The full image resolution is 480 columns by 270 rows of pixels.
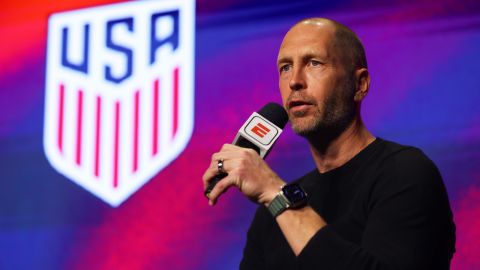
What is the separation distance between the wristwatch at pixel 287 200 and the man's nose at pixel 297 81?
1.30 ft

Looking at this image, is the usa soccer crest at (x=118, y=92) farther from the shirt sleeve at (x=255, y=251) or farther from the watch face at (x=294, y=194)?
the watch face at (x=294, y=194)

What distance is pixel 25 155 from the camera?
9.82 ft

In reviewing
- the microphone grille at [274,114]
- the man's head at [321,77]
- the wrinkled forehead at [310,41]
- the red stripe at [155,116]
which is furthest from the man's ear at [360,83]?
the red stripe at [155,116]

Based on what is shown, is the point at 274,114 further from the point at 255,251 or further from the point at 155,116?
the point at 155,116

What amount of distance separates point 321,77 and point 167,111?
1.20 m

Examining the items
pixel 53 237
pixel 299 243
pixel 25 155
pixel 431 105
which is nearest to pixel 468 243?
pixel 431 105

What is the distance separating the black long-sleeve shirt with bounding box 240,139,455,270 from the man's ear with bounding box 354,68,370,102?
174 mm

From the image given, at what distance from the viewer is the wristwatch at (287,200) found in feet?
4.47

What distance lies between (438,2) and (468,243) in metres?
0.91

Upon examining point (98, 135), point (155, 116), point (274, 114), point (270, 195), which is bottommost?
point (98, 135)

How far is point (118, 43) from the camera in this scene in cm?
294

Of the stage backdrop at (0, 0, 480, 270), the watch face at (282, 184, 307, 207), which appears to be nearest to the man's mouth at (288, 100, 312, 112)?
the watch face at (282, 184, 307, 207)

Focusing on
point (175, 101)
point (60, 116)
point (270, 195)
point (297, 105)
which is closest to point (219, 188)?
point (270, 195)

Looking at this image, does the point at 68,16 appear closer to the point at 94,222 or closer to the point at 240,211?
the point at 94,222
